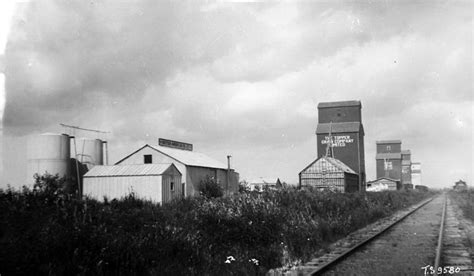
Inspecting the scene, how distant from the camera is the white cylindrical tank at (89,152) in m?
27.7

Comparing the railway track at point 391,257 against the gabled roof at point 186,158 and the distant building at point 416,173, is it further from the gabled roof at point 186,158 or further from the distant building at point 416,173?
the distant building at point 416,173

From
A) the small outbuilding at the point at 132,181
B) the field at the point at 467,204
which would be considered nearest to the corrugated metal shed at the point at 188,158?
the small outbuilding at the point at 132,181

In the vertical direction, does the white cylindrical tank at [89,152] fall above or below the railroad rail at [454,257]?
above

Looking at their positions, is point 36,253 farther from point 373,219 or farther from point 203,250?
point 373,219

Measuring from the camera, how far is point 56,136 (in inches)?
965

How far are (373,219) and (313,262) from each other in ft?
41.9

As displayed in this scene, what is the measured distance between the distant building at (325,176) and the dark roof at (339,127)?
39.3ft

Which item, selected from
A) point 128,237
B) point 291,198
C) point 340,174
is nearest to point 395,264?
point 128,237

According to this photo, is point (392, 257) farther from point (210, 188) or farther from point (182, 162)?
point (182, 162)

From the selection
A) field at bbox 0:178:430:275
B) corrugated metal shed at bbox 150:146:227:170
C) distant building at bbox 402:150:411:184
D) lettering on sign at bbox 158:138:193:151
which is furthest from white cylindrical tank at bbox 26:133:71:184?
distant building at bbox 402:150:411:184

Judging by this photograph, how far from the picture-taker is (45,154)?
24016 millimetres

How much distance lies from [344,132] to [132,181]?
35.7m

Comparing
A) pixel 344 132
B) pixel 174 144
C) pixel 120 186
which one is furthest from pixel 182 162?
pixel 344 132

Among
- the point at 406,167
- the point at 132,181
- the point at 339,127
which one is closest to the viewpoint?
the point at 132,181
